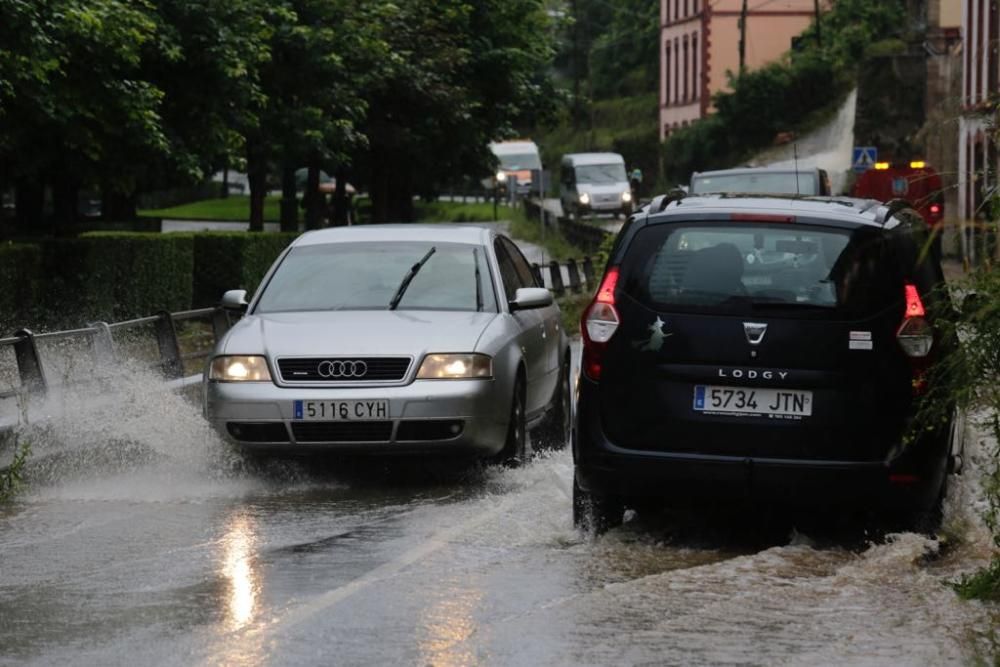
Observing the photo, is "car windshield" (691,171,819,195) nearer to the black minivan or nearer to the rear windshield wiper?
the black minivan

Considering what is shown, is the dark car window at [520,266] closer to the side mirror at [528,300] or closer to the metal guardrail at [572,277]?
the side mirror at [528,300]

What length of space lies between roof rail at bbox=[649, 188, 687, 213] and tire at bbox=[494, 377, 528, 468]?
246cm

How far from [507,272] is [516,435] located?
1756mm

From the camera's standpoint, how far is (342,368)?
466 inches

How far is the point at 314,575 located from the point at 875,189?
3658cm

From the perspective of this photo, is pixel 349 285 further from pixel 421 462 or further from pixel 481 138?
pixel 481 138

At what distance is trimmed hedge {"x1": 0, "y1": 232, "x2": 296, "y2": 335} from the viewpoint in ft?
78.7

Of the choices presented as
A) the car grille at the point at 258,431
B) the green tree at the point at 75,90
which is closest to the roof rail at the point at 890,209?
the car grille at the point at 258,431

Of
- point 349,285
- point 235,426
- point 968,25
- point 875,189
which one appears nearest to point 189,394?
point 349,285

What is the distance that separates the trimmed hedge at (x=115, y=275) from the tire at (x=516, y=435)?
11.9 metres

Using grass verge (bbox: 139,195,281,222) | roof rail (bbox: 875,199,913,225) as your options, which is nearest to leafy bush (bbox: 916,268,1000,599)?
roof rail (bbox: 875,199,913,225)

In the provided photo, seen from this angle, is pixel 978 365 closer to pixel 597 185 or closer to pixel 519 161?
pixel 597 185

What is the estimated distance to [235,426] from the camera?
11.9 meters

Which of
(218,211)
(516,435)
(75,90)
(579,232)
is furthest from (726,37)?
(516,435)
